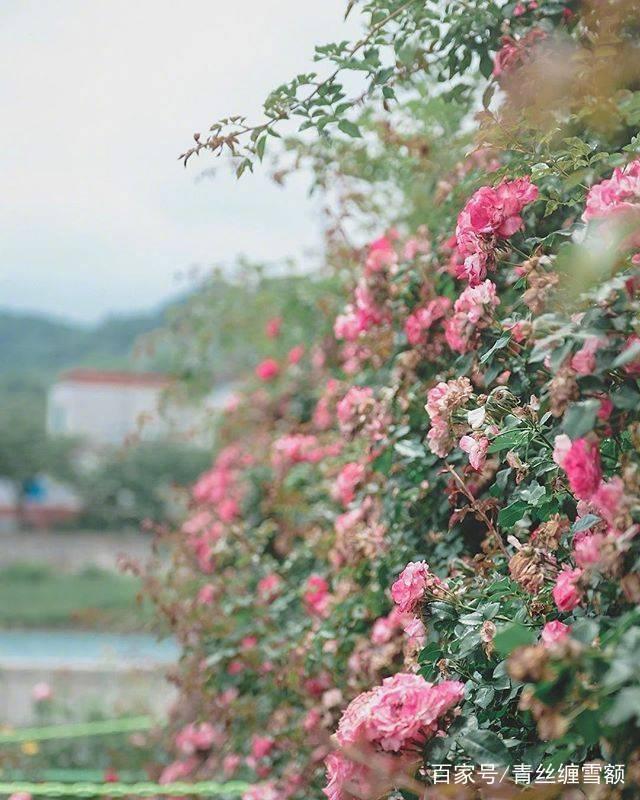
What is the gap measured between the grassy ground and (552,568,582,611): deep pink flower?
38.5ft

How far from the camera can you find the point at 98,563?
59.2ft

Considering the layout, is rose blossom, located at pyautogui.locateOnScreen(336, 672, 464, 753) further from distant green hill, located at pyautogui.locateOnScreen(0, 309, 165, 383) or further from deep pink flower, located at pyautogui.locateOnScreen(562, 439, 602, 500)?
distant green hill, located at pyautogui.locateOnScreen(0, 309, 165, 383)

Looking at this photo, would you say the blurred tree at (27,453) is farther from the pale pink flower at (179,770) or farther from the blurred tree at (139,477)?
the pale pink flower at (179,770)

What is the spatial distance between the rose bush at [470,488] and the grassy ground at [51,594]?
1036 cm

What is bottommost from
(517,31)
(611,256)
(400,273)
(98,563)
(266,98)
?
(98,563)

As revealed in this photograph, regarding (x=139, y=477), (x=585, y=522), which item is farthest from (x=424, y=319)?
(x=139, y=477)

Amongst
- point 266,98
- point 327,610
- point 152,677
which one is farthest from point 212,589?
point 152,677

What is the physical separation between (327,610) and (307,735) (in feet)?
0.82

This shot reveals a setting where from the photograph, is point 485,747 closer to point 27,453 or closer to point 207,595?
point 207,595

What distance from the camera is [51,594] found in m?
15.2

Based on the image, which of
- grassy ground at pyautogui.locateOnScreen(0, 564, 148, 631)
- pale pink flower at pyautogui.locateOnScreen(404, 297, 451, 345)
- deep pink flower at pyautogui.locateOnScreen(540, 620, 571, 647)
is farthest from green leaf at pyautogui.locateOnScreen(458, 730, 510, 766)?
grassy ground at pyautogui.locateOnScreen(0, 564, 148, 631)

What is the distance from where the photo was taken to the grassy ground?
14102mm

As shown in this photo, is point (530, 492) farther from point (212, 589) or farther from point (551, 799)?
point (212, 589)

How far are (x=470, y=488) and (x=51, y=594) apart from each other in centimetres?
1463
